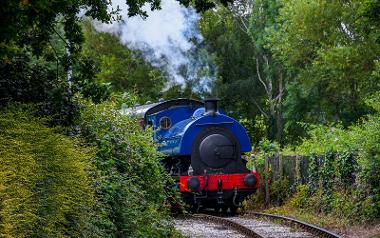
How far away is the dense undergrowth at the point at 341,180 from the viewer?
17.1m

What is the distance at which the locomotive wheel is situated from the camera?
71.8ft

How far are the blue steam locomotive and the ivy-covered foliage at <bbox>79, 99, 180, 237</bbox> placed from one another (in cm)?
620

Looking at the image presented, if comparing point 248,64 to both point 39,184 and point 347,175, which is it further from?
point 39,184

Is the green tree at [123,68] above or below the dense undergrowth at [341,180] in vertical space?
above

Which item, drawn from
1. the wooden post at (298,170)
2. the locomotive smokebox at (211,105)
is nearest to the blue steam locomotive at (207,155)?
the locomotive smokebox at (211,105)

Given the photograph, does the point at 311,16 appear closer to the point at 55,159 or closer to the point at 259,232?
the point at 259,232

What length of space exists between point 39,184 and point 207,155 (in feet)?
48.6

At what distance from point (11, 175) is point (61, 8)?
126 inches

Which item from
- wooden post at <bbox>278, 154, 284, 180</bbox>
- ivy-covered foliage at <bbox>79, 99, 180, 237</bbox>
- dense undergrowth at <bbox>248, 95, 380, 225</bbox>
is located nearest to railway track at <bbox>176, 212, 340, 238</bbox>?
dense undergrowth at <bbox>248, 95, 380, 225</bbox>

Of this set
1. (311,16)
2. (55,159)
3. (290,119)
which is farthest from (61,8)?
(290,119)

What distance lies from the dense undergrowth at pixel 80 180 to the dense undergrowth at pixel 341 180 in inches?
217

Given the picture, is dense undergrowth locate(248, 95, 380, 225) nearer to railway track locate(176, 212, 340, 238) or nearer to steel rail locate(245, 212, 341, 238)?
steel rail locate(245, 212, 341, 238)

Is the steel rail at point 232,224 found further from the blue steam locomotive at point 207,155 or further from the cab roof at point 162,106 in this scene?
the cab roof at point 162,106

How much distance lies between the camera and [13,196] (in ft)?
20.0
